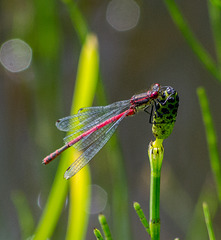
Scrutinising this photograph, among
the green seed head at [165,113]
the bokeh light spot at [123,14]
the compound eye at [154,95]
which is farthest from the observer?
the bokeh light spot at [123,14]

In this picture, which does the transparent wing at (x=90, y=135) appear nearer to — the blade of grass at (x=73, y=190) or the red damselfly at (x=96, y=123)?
the red damselfly at (x=96, y=123)

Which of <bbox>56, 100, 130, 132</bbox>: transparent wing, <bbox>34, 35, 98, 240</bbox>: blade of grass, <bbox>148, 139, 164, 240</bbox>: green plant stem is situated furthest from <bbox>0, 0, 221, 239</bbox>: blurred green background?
<bbox>148, 139, 164, 240</bbox>: green plant stem

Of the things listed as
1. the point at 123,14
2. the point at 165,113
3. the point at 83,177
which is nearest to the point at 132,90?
the point at 123,14

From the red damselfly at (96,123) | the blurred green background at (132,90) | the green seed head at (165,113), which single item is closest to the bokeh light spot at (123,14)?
the blurred green background at (132,90)

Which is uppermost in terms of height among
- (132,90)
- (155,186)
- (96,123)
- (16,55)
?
(16,55)

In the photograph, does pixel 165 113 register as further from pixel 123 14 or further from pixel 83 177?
pixel 123 14

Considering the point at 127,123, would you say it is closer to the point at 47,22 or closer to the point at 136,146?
the point at 136,146
